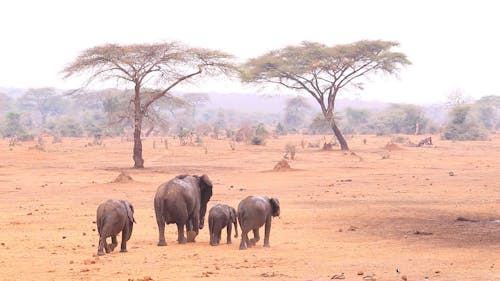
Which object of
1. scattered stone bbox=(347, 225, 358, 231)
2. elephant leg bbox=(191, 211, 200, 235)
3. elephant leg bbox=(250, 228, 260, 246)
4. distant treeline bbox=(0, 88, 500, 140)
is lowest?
scattered stone bbox=(347, 225, 358, 231)

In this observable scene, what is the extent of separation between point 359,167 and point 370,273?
24484 mm

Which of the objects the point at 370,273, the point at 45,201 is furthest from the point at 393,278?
the point at 45,201

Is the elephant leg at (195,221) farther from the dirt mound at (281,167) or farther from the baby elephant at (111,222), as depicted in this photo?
the dirt mound at (281,167)

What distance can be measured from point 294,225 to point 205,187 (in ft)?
9.23

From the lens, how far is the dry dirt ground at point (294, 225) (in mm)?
10656

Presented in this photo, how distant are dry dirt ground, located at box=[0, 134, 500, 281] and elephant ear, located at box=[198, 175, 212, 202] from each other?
2.93 ft

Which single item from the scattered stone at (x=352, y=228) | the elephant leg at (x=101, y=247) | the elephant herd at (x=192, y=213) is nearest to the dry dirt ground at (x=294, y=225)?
the scattered stone at (x=352, y=228)

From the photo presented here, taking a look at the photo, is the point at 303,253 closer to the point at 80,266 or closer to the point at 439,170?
the point at 80,266

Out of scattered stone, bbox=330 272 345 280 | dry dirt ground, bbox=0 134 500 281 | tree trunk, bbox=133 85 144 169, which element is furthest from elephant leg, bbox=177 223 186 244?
tree trunk, bbox=133 85 144 169

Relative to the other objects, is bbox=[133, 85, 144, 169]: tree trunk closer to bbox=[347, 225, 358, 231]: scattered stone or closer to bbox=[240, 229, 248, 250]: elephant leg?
bbox=[347, 225, 358, 231]: scattered stone

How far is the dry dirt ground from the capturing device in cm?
1066

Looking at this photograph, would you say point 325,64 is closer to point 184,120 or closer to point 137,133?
point 137,133

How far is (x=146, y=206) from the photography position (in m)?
20.7

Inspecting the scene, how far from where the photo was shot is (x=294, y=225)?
54.3 feet
